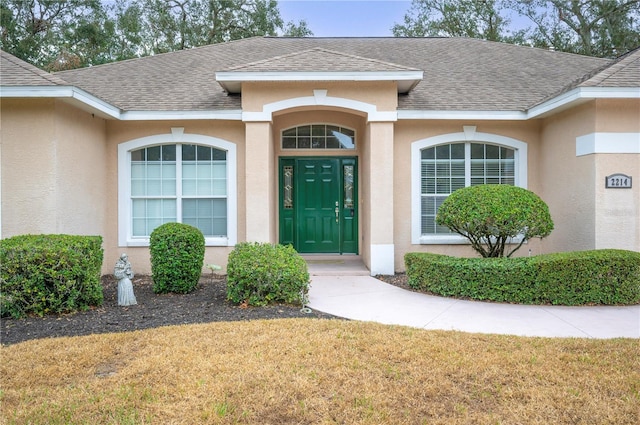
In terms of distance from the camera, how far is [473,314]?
636 cm

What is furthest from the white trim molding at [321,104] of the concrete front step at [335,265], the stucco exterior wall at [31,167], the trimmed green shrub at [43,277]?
the trimmed green shrub at [43,277]

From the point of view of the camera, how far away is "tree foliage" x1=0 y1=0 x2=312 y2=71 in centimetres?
2078

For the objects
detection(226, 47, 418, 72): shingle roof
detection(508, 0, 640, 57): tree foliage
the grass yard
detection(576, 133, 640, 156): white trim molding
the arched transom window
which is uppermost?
detection(508, 0, 640, 57): tree foliage

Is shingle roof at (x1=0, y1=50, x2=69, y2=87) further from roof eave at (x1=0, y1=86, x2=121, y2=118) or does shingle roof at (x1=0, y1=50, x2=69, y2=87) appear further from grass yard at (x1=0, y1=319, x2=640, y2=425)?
grass yard at (x1=0, y1=319, x2=640, y2=425)

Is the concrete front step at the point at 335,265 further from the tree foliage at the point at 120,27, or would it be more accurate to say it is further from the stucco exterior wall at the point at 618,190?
the tree foliage at the point at 120,27

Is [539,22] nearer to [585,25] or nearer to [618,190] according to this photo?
[585,25]


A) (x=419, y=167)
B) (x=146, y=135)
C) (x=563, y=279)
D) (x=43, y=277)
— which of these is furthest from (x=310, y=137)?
(x=43, y=277)

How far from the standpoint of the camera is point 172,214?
992 centimetres

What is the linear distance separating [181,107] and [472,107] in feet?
19.8

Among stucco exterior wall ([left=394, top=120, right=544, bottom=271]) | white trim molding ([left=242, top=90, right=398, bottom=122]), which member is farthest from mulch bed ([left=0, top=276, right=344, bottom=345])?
stucco exterior wall ([left=394, top=120, right=544, bottom=271])

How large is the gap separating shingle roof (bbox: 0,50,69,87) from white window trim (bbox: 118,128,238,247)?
222 cm

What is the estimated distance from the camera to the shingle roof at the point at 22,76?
7586 mm

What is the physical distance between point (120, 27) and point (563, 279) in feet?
76.4

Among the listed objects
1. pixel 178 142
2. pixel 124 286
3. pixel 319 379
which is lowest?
pixel 319 379
